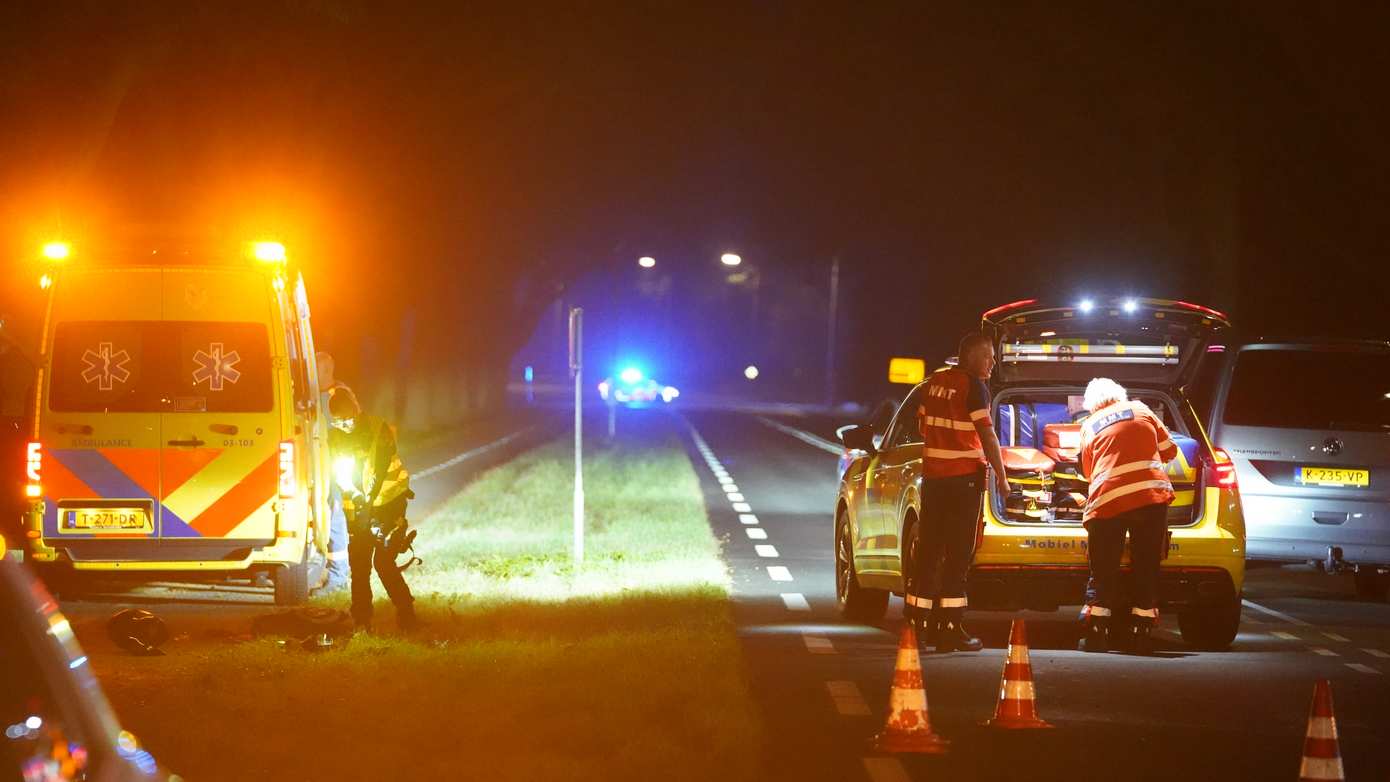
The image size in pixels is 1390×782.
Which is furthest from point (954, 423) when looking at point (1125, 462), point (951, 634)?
point (951, 634)

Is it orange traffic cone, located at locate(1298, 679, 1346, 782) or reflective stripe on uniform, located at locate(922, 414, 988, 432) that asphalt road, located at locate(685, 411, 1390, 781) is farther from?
reflective stripe on uniform, located at locate(922, 414, 988, 432)

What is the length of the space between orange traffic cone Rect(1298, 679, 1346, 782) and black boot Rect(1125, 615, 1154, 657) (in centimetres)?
489

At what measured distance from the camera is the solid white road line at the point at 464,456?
3319 centimetres

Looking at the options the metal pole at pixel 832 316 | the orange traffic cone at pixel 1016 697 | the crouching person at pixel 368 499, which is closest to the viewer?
the orange traffic cone at pixel 1016 697

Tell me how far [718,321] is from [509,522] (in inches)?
5223

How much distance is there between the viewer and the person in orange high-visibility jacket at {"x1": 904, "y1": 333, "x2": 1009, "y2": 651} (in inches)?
466

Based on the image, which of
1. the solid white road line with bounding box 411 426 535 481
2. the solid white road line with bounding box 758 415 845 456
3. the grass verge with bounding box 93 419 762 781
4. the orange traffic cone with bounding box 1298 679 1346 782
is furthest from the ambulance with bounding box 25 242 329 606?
the solid white road line with bounding box 758 415 845 456

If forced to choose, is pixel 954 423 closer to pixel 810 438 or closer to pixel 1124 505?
pixel 1124 505

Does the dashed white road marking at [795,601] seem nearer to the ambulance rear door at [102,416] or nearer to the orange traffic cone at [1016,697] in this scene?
the ambulance rear door at [102,416]

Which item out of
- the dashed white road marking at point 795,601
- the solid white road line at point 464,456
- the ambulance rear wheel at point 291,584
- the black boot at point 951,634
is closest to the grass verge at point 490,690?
the ambulance rear wheel at point 291,584

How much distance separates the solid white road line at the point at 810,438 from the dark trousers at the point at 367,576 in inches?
992

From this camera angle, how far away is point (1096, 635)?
12055mm

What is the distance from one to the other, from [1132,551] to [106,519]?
677 cm

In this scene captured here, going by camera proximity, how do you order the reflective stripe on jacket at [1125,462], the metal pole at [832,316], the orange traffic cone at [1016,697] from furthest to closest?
the metal pole at [832,316] → the reflective stripe on jacket at [1125,462] → the orange traffic cone at [1016,697]
